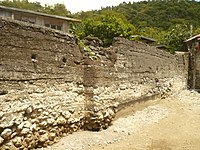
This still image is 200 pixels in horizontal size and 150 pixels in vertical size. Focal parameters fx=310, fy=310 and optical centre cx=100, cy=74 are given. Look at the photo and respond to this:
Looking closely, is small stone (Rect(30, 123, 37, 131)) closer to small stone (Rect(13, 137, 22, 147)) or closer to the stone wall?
the stone wall

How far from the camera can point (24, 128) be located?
701 centimetres

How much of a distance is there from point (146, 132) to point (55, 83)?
3925 millimetres

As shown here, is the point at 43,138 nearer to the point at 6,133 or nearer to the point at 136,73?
the point at 6,133

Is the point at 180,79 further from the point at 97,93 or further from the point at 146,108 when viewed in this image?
the point at 97,93

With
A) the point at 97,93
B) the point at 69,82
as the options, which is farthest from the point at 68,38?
the point at 97,93

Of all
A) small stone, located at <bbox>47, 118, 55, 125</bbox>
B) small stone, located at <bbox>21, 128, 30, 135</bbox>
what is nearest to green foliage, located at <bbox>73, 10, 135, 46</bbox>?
small stone, located at <bbox>47, 118, 55, 125</bbox>

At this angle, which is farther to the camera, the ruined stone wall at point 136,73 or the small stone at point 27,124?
the ruined stone wall at point 136,73

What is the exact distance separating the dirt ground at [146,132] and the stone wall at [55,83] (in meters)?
0.41

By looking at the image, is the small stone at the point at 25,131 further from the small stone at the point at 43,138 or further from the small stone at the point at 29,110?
the small stone at the point at 43,138

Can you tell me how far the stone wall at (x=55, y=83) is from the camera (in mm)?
6785

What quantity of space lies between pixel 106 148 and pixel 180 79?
41.6 feet

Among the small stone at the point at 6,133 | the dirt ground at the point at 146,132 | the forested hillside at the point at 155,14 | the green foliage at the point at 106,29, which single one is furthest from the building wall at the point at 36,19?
the small stone at the point at 6,133

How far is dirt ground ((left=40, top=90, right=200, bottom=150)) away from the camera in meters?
8.60

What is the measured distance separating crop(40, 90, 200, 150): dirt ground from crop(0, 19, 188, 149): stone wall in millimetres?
409
